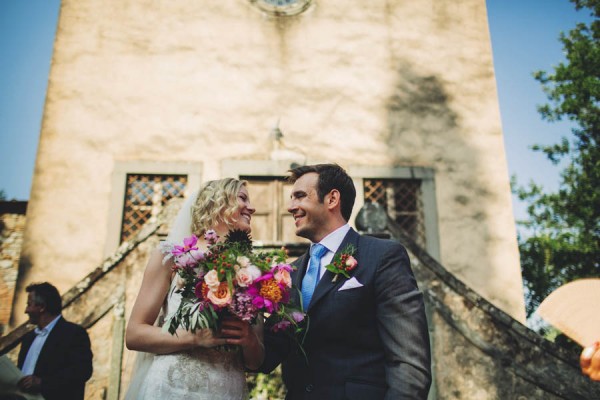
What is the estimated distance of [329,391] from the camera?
2354mm

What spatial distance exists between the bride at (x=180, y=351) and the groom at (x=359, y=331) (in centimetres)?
20

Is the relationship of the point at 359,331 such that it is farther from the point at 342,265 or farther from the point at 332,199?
the point at 332,199

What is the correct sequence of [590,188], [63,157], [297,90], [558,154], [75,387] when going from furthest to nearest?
[558,154], [590,188], [297,90], [63,157], [75,387]

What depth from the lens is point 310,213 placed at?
2945mm

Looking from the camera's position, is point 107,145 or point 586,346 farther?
point 107,145

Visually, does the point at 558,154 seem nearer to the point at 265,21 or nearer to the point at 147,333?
the point at 265,21

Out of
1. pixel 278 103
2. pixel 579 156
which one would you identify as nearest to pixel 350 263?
pixel 278 103

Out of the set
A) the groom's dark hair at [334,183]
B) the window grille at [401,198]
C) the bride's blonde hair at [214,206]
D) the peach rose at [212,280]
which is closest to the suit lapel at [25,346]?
the bride's blonde hair at [214,206]

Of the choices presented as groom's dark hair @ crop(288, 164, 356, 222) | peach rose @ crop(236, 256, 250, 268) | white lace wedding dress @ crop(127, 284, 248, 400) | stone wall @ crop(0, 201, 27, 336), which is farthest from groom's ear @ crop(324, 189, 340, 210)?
stone wall @ crop(0, 201, 27, 336)

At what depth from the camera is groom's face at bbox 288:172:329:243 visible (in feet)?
9.67

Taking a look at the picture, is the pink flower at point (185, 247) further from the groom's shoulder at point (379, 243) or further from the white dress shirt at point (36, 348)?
the white dress shirt at point (36, 348)

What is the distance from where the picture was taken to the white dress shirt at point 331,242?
2.82 metres

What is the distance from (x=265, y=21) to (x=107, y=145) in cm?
419

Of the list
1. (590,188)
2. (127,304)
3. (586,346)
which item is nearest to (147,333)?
(586,346)
